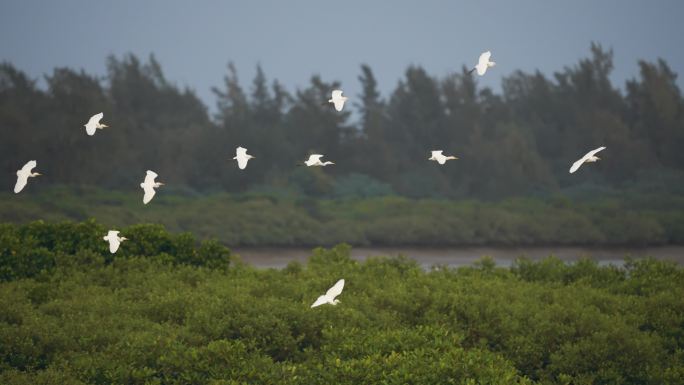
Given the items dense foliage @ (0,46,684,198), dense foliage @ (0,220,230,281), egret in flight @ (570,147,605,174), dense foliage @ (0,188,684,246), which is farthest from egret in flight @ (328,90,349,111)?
dense foliage @ (0,46,684,198)

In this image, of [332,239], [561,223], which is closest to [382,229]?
[332,239]

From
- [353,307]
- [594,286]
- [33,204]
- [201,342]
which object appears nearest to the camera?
[201,342]

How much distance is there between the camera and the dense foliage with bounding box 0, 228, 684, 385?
966 cm

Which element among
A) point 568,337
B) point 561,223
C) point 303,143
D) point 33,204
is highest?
point 303,143

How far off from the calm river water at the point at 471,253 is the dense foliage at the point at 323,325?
1445 cm

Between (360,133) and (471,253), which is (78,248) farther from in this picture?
(360,133)

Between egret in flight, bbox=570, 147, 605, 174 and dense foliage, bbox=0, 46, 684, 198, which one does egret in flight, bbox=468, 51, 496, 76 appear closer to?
egret in flight, bbox=570, 147, 605, 174

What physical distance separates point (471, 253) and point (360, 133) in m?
11.9

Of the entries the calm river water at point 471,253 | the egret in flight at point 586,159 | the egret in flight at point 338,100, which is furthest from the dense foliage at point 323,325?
the calm river water at point 471,253

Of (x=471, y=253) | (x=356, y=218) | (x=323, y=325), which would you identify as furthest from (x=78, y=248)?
(x=356, y=218)

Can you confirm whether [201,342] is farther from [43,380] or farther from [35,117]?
[35,117]

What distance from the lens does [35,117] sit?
114 feet

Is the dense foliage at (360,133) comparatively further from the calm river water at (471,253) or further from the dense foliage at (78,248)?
the dense foliage at (78,248)

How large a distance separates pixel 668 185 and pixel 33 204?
2682 centimetres
